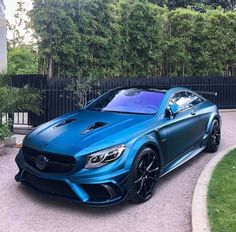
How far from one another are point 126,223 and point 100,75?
363 inches

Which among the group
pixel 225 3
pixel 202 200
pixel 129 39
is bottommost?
pixel 202 200

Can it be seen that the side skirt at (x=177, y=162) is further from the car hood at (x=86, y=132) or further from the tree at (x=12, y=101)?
the tree at (x=12, y=101)

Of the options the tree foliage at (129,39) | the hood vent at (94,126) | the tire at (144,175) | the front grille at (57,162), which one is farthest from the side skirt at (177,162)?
the tree foliage at (129,39)

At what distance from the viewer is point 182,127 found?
6.45 meters

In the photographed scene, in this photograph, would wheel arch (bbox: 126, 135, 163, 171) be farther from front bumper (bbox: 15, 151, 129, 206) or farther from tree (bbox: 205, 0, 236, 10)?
tree (bbox: 205, 0, 236, 10)

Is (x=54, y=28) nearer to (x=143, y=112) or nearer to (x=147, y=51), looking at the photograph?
(x=147, y=51)

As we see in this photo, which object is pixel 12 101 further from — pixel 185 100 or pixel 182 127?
pixel 182 127

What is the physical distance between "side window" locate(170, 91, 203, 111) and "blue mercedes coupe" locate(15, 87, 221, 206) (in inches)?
1.5

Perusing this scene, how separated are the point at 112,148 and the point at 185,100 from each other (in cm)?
269

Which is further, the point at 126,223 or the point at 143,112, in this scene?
the point at 143,112

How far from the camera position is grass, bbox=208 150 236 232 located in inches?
173

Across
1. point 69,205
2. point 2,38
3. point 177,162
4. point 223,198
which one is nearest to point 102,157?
point 69,205

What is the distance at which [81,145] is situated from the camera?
4.91 m

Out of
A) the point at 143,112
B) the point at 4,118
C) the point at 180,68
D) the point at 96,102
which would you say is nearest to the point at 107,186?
the point at 143,112
